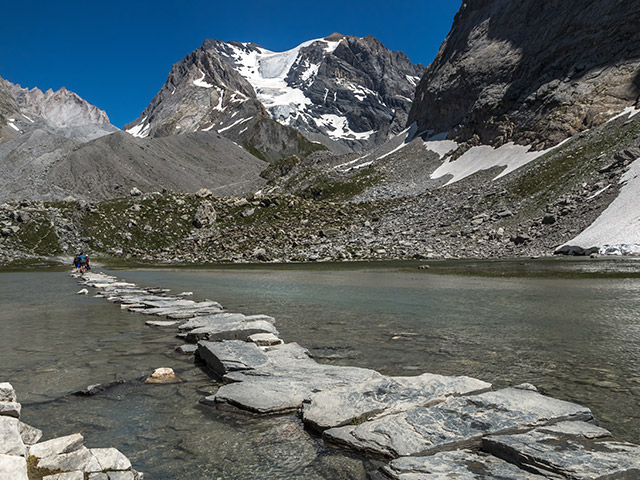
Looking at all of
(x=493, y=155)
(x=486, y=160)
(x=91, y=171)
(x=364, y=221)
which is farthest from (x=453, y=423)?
(x=91, y=171)

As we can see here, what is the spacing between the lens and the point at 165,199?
302ft

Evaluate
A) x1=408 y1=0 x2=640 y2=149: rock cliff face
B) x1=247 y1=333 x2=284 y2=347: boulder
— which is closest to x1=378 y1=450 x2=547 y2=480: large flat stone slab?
x1=247 y1=333 x2=284 y2=347: boulder

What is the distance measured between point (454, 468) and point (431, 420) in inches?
48.6

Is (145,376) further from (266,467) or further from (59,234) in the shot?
(59,234)

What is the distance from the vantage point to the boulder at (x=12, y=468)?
368cm

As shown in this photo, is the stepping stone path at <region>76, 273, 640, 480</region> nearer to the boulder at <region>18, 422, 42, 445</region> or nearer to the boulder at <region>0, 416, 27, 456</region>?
the boulder at <region>0, 416, 27, 456</region>

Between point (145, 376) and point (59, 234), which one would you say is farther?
point (59, 234)

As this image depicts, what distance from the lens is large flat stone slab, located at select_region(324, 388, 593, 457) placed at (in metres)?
5.17

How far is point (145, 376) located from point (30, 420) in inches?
94.9

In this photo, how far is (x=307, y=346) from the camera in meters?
11.1

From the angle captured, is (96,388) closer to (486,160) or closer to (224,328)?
(224,328)

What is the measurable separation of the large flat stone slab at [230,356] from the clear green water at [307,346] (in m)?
0.39

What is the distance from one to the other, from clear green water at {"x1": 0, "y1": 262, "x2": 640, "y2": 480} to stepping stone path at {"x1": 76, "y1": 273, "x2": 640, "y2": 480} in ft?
1.28

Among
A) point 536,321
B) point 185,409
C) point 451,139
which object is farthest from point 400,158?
point 185,409
